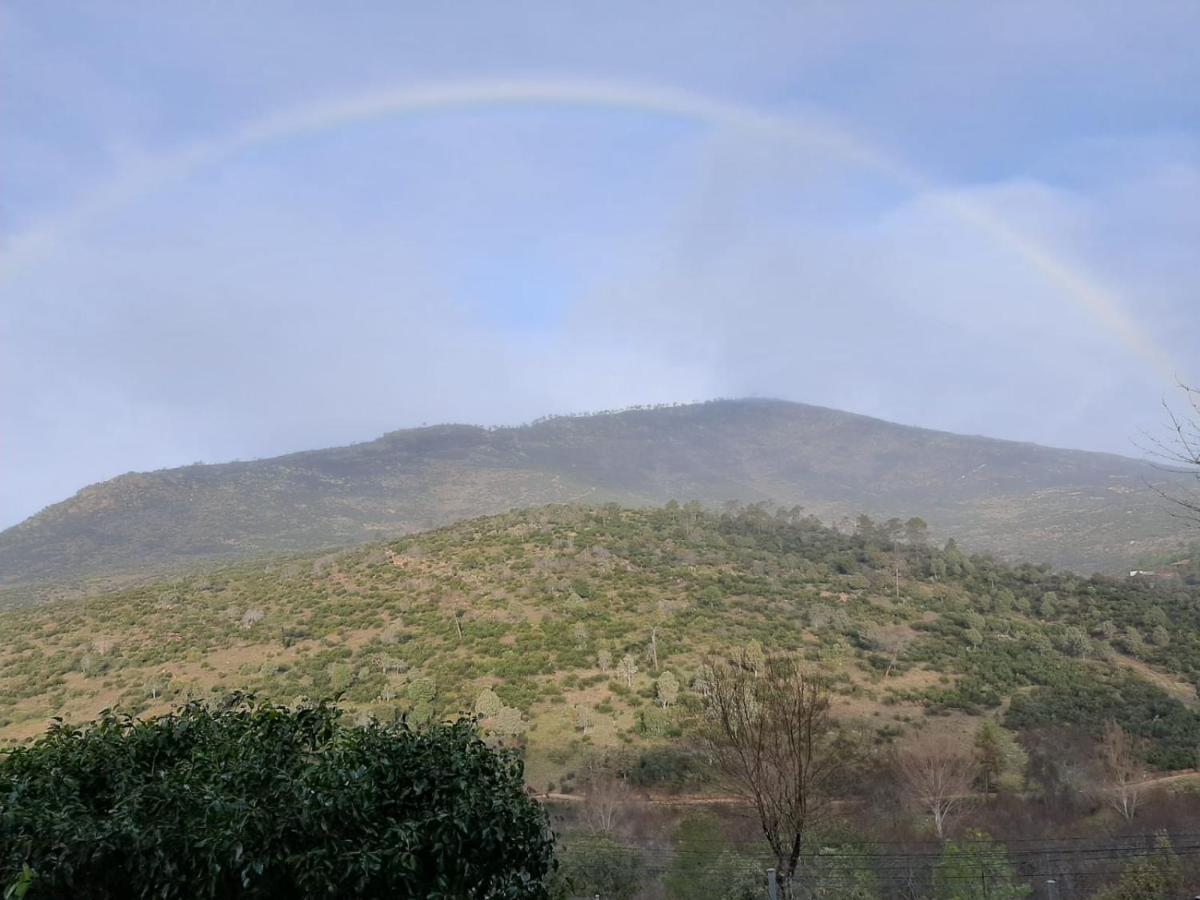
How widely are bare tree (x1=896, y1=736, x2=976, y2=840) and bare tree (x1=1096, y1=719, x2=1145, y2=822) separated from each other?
4.28 meters

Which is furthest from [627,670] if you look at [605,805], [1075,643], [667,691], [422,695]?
[1075,643]

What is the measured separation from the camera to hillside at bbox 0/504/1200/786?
3469 centimetres

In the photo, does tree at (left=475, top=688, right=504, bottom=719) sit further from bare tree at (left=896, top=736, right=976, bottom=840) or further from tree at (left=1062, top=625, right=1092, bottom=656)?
tree at (left=1062, top=625, right=1092, bottom=656)

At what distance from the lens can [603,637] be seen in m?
42.0

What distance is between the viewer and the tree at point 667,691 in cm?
3500

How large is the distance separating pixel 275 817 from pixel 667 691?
32.6 m

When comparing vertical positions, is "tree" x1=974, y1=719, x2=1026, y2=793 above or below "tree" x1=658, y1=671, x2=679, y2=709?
below

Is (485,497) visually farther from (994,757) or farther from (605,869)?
(605,869)

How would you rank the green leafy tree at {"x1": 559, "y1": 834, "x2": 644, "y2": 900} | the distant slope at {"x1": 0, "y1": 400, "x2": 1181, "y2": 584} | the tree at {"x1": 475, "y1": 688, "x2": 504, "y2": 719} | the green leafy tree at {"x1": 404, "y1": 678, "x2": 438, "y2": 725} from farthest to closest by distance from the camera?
the distant slope at {"x1": 0, "y1": 400, "x2": 1181, "y2": 584}, the green leafy tree at {"x1": 404, "y1": 678, "x2": 438, "y2": 725}, the tree at {"x1": 475, "y1": 688, "x2": 504, "y2": 719}, the green leafy tree at {"x1": 559, "y1": 834, "x2": 644, "y2": 900}

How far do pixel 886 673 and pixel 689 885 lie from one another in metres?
23.9

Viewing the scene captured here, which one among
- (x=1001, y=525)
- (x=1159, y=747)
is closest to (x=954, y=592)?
(x=1159, y=747)

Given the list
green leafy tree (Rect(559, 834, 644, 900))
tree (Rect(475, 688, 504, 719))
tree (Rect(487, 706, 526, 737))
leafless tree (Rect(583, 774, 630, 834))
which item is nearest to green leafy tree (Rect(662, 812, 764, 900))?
green leafy tree (Rect(559, 834, 644, 900))

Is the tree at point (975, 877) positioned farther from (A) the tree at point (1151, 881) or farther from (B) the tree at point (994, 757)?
(B) the tree at point (994, 757)

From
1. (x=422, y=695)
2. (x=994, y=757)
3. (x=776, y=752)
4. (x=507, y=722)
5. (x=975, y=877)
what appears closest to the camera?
(x=776, y=752)
